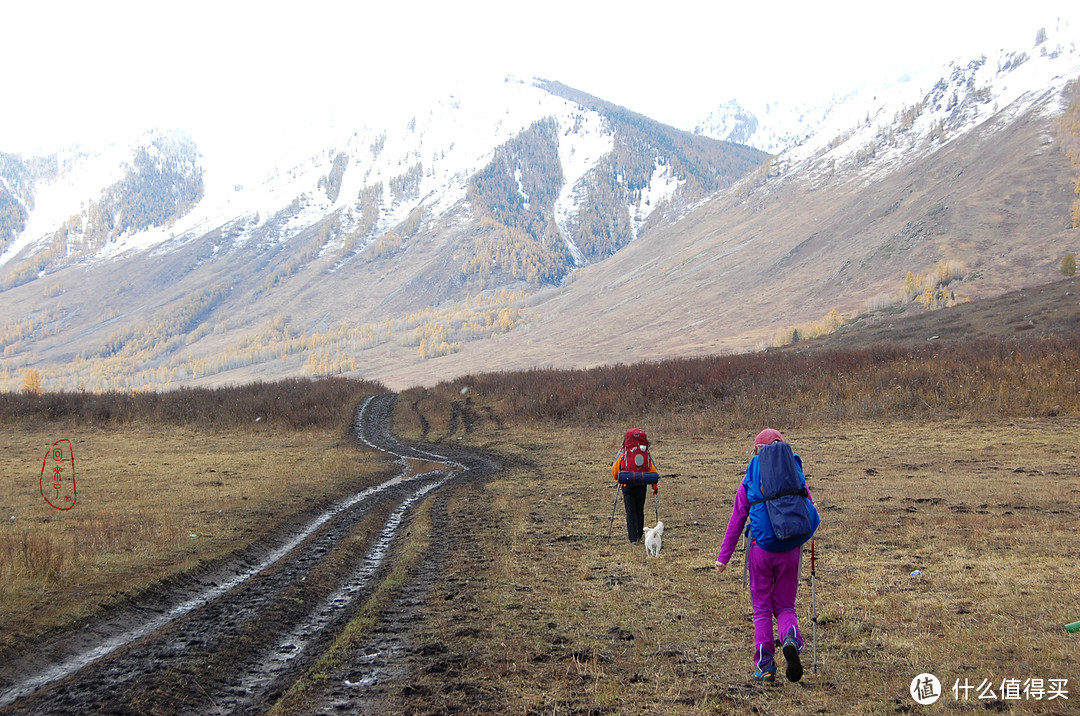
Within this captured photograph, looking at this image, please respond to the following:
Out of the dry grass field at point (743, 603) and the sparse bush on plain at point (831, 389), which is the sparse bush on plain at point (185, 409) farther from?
the dry grass field at point (743, 603)

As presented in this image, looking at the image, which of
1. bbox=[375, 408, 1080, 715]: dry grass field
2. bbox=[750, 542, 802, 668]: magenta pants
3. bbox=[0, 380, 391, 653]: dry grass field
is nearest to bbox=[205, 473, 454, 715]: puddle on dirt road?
bbox=[375, 408, 1080, 715]: dry grass field

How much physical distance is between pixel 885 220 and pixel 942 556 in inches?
7506

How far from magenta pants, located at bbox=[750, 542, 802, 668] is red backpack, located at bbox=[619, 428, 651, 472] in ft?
21.3

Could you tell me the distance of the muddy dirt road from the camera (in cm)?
764

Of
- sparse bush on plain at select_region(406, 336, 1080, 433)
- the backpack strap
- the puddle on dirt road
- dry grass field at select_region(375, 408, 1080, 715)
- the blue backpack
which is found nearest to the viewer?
dry grass field at select_region(375, 408, 1080, 715)

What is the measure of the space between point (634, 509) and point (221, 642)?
8.07 m

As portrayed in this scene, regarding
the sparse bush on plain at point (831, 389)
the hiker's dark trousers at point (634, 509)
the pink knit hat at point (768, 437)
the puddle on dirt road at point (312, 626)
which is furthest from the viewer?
the sparse bush on plain at point (831, 389)

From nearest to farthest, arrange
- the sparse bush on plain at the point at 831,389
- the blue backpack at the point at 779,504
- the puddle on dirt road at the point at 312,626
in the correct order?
the blue backpack at the point at 779,504 < the puddle on dirt road at the point at 312,626 < the sparse bush on plain at the point at 831,389

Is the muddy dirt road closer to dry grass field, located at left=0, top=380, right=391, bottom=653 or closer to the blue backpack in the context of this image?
dry grass field, located at left=0, top=380, right=391, bottom=653

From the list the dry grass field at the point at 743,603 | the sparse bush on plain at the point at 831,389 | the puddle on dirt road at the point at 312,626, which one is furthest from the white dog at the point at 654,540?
the sparse bush on plain at the point at 831,389

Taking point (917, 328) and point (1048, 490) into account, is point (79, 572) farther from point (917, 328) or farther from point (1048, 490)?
point (917, 328)

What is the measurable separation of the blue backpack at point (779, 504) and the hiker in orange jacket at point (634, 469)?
643 cm

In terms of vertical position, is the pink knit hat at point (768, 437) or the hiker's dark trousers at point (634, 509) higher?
the pink knit hat at point (768, 437)

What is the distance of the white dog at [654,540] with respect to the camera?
13.0 metres
